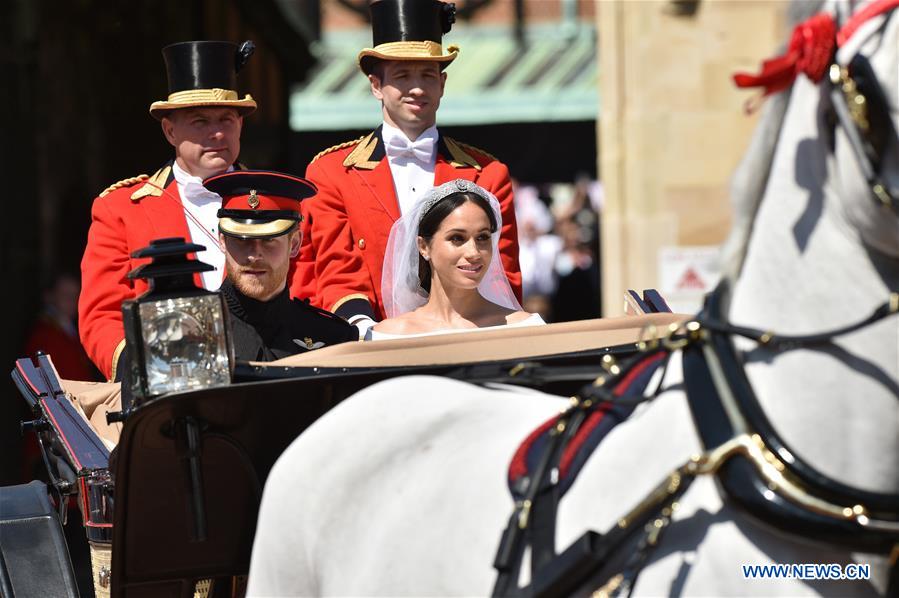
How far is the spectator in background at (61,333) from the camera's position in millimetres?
9164

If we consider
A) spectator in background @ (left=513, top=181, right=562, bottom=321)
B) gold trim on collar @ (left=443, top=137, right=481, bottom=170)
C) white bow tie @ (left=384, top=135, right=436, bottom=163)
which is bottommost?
spectator in background @ (left=513, top=181, right=562, bottom=321)

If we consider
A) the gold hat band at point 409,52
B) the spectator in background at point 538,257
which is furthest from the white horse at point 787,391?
the spectator in background at point 538,257

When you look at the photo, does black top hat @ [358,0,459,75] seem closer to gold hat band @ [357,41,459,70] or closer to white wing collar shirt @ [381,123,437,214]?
gold hat band @ [357,41,459,70]

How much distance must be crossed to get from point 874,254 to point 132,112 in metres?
10.3

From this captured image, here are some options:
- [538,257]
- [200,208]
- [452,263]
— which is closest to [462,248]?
[452,263]

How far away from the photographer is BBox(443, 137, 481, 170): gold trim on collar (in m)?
4.89

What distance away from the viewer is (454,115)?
16266mm

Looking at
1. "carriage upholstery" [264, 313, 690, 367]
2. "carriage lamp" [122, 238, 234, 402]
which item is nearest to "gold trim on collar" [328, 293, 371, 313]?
"carriage upholstery" [264, 313, 690, 367]

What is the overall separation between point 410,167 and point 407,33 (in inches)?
17.1

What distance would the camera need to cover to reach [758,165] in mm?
2258

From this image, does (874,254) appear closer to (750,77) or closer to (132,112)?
(750,77)

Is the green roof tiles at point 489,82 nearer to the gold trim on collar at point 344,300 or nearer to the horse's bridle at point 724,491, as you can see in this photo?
the gold trim on collar at point 344,300

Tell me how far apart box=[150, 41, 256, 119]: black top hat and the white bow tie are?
45 centimetres

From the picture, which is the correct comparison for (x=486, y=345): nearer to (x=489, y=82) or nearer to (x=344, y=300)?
(x=344, y=300)
